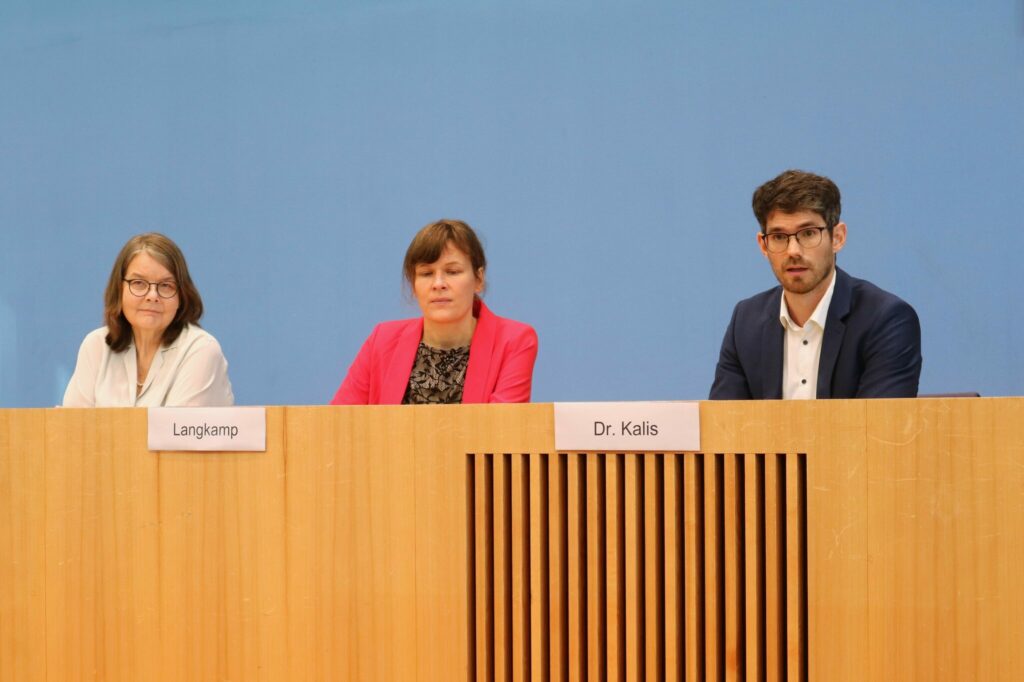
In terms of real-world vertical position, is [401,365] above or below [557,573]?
above

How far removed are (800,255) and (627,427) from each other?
32.1 inches

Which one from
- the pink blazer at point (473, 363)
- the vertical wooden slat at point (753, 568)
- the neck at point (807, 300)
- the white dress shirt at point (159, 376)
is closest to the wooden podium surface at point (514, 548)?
the vertical wooden slat at point (753, 568)

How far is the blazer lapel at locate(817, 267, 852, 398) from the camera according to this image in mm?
2188

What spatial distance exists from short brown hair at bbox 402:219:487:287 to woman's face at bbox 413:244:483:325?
0.04 feet

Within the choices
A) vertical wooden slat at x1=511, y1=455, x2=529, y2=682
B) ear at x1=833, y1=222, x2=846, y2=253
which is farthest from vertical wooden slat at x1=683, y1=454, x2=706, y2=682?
ear at x1=833, y1=222, x2=846, y2=253

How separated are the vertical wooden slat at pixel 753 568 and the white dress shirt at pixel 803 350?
73 cm

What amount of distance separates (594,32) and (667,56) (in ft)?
0.74

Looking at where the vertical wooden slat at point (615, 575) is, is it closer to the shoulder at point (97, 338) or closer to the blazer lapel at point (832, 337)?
the blazer lapel at point (832, 337)

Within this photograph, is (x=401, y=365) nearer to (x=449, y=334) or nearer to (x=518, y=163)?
(x=449, y=334)

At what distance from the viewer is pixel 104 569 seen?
1.82 meters

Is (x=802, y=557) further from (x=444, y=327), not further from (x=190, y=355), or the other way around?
(x=190, y=355)

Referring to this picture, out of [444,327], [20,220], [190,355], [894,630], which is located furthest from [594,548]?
[20,220]

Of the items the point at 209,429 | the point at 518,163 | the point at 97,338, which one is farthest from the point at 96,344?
the point at 518,163

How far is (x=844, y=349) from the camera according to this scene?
2.20 m
